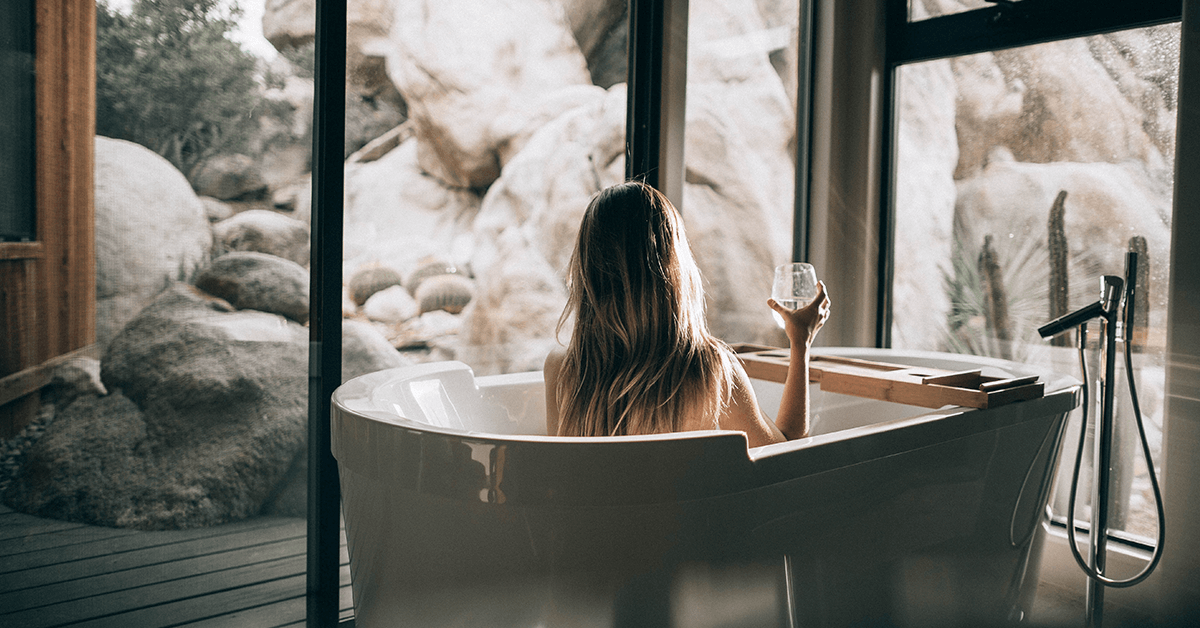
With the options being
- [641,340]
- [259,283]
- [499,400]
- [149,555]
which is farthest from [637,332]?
[149,555]

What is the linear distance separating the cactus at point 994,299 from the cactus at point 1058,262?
5.4 inches

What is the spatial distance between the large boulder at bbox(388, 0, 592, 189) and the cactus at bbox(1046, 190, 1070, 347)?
1.50m

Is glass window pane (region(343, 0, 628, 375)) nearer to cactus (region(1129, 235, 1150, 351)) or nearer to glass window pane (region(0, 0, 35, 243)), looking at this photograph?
glass window pane (region(0, 0, 35, 243))

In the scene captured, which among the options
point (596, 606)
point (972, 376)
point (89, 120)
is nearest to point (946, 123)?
point (972, 376)

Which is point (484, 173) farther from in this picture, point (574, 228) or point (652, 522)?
point (652, 522)

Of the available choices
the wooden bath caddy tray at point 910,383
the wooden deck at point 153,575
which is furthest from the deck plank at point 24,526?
the wooden bath caddy tray at point 910,383

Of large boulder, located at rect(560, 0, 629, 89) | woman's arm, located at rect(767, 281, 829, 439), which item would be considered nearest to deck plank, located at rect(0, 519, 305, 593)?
woman's arm, located at rect(767, 281, 829, 439)

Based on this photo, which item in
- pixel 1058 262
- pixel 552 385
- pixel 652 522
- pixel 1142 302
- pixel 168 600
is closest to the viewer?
pixel 652 522

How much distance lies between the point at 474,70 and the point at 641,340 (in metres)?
1.27

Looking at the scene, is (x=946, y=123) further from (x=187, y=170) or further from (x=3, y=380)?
(x=3, y=380)

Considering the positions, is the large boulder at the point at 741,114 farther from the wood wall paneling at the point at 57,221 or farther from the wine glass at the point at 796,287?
the wood wall paneling at the point at 57,221

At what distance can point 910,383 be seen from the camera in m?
1.70

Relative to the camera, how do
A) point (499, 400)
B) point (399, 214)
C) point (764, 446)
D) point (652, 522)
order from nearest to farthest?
1. point (652, 522)
2. point (764, 446)
3. point (499, 400)
4. point (399, 214)

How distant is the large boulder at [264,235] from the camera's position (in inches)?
66.8
